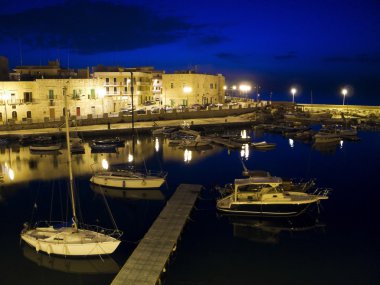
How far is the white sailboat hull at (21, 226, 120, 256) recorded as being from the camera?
66.3 ft

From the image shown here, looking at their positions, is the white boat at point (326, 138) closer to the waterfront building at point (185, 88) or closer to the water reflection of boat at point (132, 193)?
the water reflection of boat at point (132, 193)

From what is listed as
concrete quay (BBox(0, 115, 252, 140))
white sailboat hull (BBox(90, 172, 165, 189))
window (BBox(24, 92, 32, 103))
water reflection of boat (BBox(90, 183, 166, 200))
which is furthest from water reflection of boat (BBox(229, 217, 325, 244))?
window (BBox(24, 92, 32, 103))

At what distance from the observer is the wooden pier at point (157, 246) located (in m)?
17.7

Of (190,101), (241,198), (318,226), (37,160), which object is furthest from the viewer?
(190,101)

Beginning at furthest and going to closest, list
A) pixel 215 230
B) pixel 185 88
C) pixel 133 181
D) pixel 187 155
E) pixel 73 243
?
pixel 185 88 → pixel 187 155 → pixel 133 181 → pixel 215 230 → pixel 73 243

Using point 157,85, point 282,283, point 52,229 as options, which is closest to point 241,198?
point 282,283

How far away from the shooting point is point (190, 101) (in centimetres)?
8706

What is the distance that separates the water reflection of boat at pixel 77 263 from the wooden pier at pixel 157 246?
4.38 ft

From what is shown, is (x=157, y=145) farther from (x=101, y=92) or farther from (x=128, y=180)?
(x=101, y=92)

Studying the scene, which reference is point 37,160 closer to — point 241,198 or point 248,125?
point 241,198

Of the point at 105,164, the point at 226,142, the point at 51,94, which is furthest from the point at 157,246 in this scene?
the point at 51,94

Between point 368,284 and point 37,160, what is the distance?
37.4 metres

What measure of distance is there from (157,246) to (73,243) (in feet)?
14.5

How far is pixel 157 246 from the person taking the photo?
20.7m
